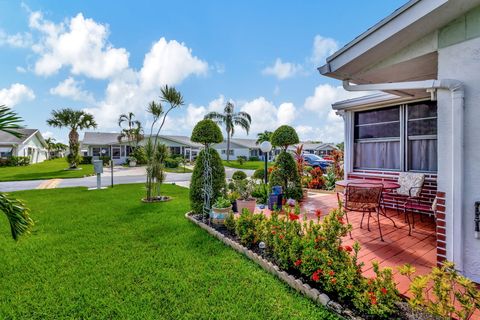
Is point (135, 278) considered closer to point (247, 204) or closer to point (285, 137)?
point (247, 204)

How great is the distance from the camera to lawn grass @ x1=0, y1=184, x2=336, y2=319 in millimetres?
2623

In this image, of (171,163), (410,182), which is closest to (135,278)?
(410,182)

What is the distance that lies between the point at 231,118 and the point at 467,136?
1070 inches

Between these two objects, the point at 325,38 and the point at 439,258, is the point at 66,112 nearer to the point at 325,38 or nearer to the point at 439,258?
the point at 325,38

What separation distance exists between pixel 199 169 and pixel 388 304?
4799mm

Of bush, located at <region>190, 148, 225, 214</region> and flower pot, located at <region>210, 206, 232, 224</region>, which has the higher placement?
bush, located at <region>190, 148, 225, 214</region>

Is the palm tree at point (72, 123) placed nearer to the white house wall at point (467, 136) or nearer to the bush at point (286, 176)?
the bush at point (286, 176)

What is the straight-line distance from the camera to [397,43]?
11.0ft

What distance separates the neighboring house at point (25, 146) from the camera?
27.8 m

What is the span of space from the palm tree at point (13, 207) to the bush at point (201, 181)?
349 centimetres

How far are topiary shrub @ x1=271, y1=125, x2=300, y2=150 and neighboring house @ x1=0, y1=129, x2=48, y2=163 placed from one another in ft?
91.7

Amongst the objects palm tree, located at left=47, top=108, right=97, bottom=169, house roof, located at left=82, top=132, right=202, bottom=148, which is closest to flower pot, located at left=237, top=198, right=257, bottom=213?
palm tree, located at left=47, top=108, right=97, bottom=169

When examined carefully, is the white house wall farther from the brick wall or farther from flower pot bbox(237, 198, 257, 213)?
flower pot bbox(237, 198, 257, 213)

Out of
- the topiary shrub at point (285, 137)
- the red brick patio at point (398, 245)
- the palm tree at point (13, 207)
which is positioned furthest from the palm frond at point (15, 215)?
the topiary shrub at point (285, 137)
